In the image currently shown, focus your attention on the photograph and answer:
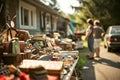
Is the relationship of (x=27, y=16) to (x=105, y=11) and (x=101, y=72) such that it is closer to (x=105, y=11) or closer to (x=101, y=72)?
(x=101, y=72)

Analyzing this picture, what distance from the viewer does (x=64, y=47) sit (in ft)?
33.7

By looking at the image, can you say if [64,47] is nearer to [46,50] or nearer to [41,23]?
[46,50]

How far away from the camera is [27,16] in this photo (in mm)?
14297

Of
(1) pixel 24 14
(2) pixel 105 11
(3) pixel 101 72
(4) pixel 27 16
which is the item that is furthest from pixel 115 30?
(2) pixel 105 11

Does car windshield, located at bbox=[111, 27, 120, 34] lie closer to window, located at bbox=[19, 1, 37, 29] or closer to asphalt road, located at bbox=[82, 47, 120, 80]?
window, located at bbox=[19, 1, 37, 29]

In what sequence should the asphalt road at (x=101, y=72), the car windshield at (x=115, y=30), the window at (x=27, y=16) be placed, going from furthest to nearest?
the car windshield at (x=115, y=30) < the window at (x=27, y=16) < the asphalt road at (x=101, y=72)

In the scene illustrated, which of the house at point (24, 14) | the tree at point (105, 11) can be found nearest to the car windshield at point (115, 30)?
the house at point (24, 14)

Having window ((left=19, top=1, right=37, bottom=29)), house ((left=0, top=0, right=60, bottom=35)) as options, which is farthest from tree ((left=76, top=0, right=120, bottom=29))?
window ((left=19, top=1, right=37, bottom=29))

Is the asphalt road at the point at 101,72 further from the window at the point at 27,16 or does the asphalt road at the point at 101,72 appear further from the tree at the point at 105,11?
the tree at the point at 105,11

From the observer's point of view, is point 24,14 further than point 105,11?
No

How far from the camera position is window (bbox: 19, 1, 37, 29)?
12.9m

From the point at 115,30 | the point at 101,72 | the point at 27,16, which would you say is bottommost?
the point at 101,72

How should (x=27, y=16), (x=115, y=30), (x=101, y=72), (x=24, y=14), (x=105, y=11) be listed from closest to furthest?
(x=101, y=72) < (x=24, y=14) < (x=27, y=16) < (x=115, y=30) < (x=105, y=11)

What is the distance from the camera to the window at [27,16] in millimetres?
12938
